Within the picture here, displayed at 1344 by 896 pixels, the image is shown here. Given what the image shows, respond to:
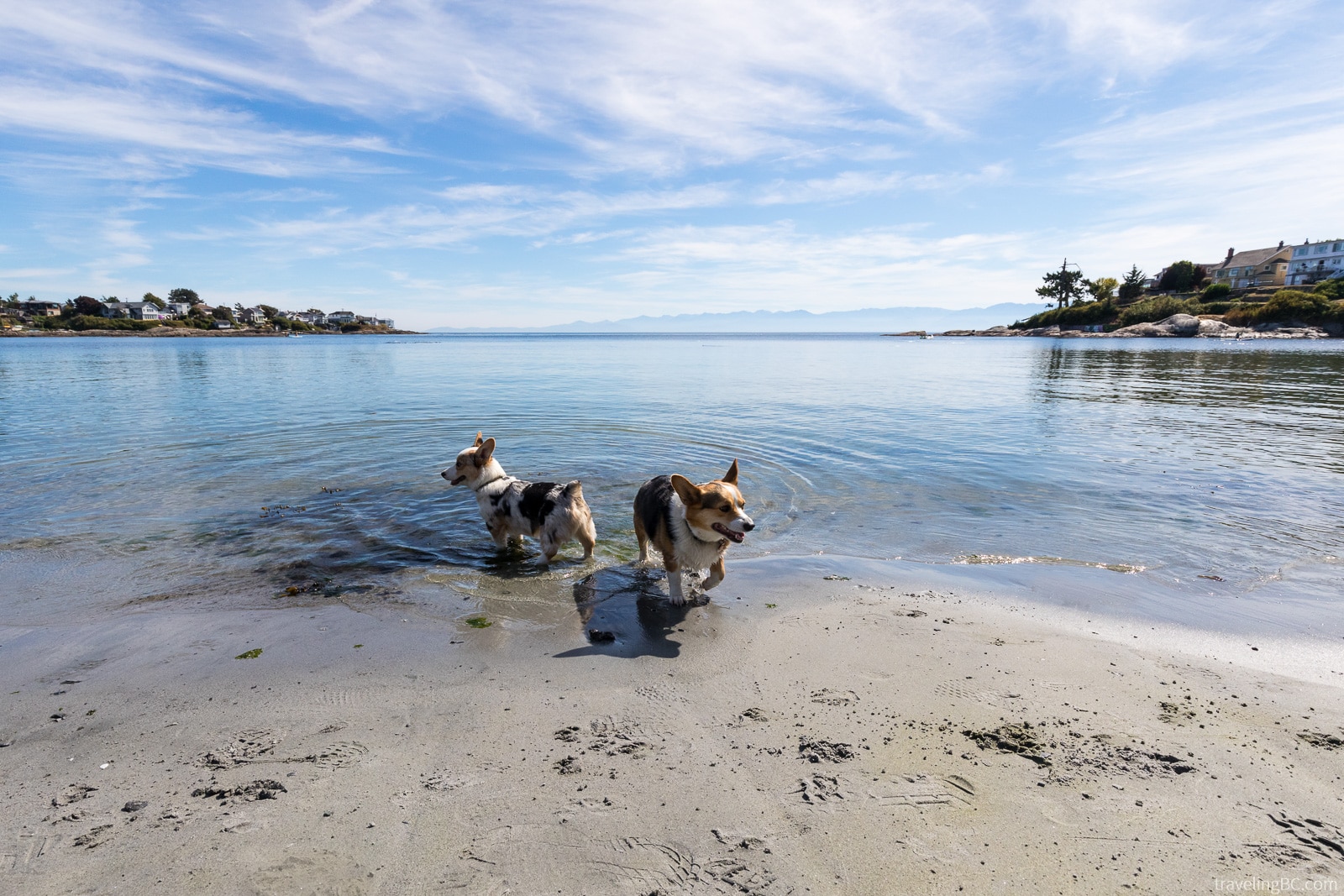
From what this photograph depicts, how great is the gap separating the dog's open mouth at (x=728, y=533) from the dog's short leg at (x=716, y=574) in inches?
18.4

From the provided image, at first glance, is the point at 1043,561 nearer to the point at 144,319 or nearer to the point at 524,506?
the point at 524,506

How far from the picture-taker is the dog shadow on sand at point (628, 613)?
476cm

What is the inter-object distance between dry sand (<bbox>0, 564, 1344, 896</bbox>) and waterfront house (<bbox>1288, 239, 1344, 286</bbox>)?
131m

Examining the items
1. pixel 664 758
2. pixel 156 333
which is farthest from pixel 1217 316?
pixel 156 333

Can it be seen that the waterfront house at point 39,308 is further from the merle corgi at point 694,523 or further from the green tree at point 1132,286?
the green tree at point 1132,286

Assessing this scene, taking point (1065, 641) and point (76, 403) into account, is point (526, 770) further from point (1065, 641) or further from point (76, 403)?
point (76, 403)

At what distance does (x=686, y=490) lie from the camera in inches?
209

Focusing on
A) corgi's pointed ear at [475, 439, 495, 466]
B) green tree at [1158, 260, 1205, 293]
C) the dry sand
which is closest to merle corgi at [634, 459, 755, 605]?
the dry sand

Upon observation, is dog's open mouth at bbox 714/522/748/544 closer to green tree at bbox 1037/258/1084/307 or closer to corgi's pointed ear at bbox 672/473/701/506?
corgi's pointed ear at bbox 672/473/701/506

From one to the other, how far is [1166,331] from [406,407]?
96.7m

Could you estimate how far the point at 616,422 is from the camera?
1653 centimetres

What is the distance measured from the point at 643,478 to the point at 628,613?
17.0 feet

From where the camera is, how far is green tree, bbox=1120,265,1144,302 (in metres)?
106

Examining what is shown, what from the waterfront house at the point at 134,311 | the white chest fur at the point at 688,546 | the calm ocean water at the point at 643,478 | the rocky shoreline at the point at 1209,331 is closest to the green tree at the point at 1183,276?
the rocky shoreline at the point at 1209,331
